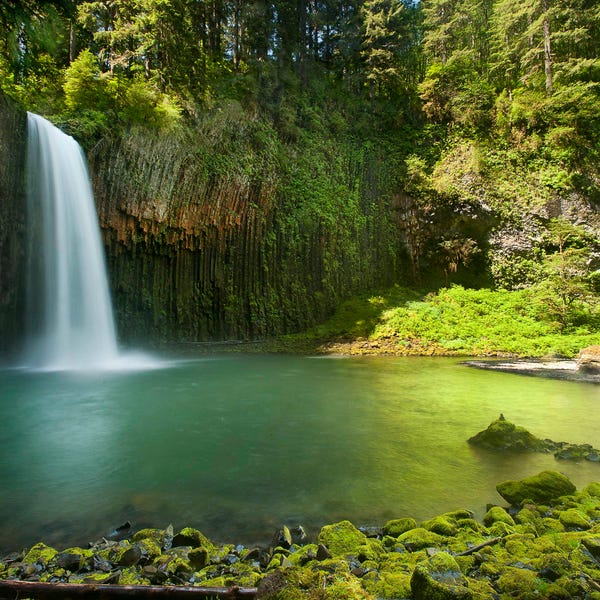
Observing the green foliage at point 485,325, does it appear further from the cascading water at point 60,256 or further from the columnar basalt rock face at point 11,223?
the columnar basalt rock face at point 11,223

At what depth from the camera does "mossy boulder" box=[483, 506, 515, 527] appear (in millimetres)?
3465

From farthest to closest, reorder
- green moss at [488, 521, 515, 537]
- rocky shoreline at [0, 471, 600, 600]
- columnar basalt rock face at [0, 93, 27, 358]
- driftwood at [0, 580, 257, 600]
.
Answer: columnar basalt rock face at [0, 93, 27, 358] → green moss at [488, 521, 515, 537] → rocky shoreline at [0, 471, 600, 600] → driftwood at [0, 580, 257, 600]

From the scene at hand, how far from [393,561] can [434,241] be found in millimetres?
21185

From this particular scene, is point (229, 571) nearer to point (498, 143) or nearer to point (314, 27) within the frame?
point (498, 143)

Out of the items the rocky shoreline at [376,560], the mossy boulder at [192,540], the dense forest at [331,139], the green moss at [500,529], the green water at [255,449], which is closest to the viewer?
the rocky shoreline at [376,560]

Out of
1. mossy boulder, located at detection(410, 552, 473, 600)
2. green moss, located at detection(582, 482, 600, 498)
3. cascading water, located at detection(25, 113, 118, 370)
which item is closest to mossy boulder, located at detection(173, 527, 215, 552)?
mossy boulder, located at detection(410, 552, 473, 600)

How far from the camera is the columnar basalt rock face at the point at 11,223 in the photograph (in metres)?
12.6

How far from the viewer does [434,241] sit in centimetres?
2244

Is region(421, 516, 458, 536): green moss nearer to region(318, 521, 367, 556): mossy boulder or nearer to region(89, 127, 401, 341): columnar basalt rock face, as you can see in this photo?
region(318, 521, 367, 556): mossy boulder

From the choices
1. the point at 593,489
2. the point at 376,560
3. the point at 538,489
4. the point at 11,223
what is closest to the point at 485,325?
the point at 593,489

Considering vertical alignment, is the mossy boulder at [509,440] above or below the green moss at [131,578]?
below

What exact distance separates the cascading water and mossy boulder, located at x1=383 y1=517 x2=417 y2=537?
11.9m

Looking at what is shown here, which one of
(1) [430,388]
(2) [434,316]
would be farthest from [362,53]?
(1) [430,388]

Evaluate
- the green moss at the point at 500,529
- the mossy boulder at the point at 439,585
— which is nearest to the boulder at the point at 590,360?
the green moss at the point at 500,529
